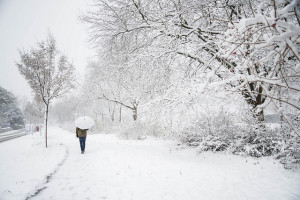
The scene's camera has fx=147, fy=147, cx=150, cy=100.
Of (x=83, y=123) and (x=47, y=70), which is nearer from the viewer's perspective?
(x=83, y=123)

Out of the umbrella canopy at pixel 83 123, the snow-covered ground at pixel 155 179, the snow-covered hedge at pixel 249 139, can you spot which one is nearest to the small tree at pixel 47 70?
the umbrella canopy at pixel 83 123

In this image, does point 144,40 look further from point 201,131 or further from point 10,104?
point 10,104

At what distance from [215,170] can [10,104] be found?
4941cm

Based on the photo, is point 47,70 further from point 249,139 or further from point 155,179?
point 249,139

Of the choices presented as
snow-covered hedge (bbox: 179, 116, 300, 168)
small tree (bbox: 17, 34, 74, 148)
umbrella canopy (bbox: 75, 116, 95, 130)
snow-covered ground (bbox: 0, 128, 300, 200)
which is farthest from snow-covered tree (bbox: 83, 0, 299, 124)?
small tree (bbox: 17, 34, 74, 148)

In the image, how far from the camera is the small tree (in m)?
7.87

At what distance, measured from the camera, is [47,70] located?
26.4 ft

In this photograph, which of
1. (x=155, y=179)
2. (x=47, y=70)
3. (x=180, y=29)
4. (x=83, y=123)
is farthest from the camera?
(x=47, y=70)

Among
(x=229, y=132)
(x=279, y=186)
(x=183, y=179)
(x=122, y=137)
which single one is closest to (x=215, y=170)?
(x=183, y=179)

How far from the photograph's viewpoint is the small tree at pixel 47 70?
7867 mm

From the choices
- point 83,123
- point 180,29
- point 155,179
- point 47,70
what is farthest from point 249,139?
point 47,70

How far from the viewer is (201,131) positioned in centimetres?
589

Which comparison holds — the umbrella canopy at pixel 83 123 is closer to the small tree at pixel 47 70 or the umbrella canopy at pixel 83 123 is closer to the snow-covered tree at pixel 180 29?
the small tree at pixel 47 70

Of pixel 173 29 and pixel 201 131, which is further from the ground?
pixel 173 29
